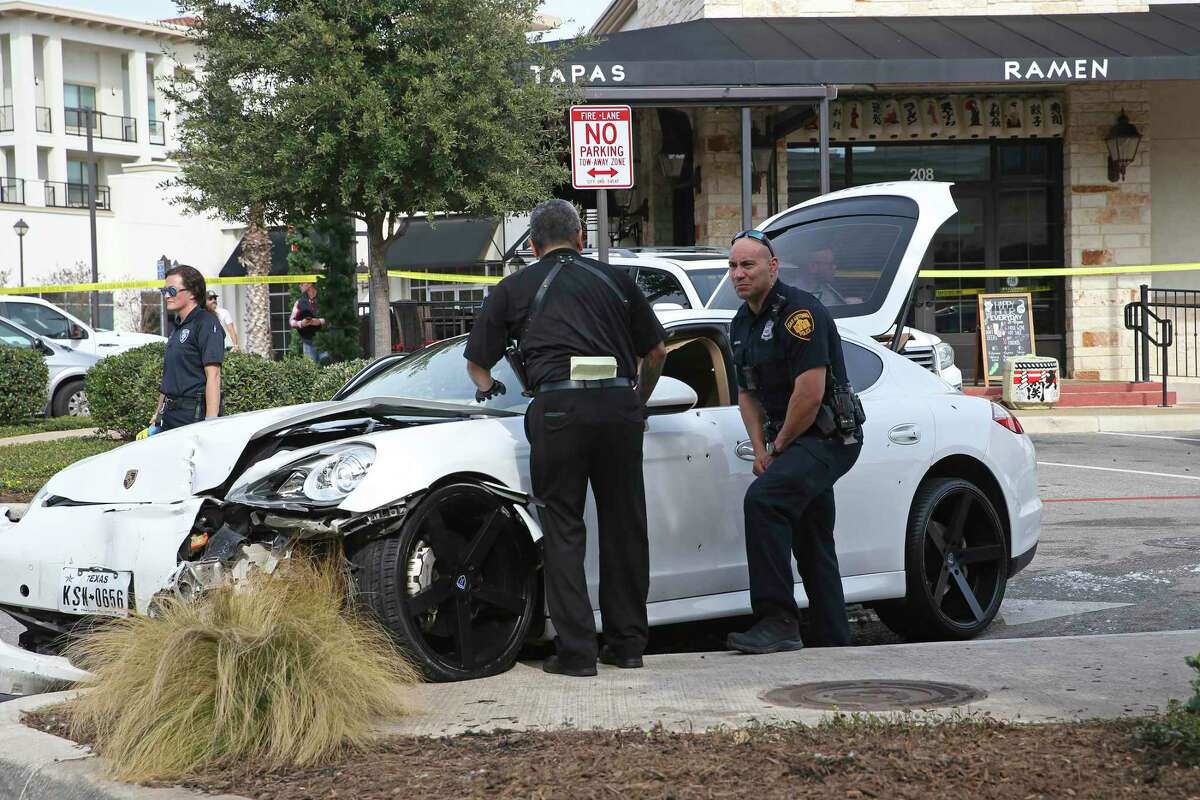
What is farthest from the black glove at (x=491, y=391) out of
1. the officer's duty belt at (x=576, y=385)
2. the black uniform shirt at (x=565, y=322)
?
the officer's duty belt at (x=576, y=385)

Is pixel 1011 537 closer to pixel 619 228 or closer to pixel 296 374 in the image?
pixel 296 374

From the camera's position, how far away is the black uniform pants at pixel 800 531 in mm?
5766

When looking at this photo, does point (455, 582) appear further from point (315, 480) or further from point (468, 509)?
point (315, 480)

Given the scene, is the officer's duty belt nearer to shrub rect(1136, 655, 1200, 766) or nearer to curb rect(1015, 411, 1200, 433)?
shrub rect(1136, 655, 1200, 766)

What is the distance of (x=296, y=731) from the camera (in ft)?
13.5

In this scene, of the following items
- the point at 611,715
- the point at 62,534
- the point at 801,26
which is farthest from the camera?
the point at 801,26

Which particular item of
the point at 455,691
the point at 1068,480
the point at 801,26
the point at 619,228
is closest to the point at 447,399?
the point at 455,691

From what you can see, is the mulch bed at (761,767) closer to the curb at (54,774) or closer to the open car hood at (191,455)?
the curb at (54,774)

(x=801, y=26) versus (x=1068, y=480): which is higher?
(x=801, y=26)

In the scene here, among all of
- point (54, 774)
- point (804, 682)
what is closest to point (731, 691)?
point (804, 682)

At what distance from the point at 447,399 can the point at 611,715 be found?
2.01m

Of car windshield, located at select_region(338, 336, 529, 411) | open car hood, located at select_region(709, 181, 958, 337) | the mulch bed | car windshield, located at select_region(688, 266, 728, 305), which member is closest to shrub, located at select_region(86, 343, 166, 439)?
car windshield, located at select_region(688, 266, 728, 305)

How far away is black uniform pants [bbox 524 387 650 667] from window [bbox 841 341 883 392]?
1648 mm

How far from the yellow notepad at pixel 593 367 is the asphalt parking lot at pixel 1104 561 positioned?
171 centimetres
